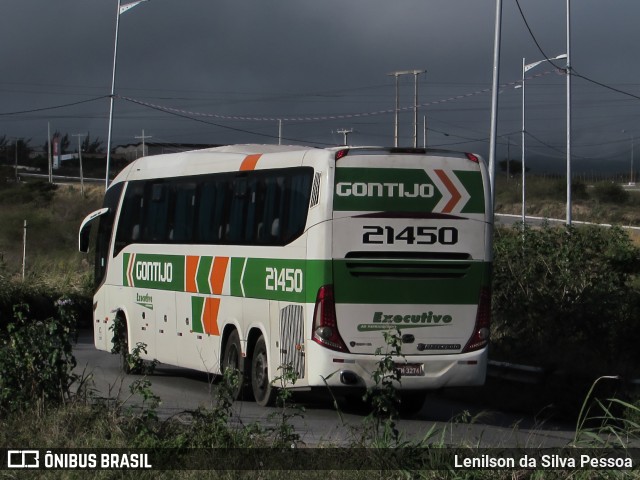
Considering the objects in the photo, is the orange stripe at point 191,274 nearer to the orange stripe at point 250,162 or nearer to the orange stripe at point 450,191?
the orange stripe at point 250,162

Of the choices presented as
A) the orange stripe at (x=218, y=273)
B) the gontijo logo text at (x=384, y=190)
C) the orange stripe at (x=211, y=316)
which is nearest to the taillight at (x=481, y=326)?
the gontijo logo text at (x=384, y=190)

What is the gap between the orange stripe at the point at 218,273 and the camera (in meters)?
17.4

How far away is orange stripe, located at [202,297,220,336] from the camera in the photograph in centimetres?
1775

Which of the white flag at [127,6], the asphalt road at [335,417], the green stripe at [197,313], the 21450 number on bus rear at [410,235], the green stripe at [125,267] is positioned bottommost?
the asphalt road at [335,417]

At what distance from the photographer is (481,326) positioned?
1534 cm

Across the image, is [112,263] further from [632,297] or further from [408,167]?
[632,297]

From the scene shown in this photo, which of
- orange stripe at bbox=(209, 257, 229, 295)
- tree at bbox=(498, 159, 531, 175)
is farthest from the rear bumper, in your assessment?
tree at bbox=(498, 159, 531, 175)

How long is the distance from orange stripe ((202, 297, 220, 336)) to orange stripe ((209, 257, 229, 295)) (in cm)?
16

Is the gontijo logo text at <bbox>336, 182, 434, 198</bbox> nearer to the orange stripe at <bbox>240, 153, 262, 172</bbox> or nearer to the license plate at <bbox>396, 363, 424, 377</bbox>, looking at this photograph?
the license plate at <bbox>396, 363, 424, 377</bbox>

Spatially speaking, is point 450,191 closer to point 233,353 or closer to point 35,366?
point 233,353

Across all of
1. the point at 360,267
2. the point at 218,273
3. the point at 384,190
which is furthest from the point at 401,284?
the point at 218,273

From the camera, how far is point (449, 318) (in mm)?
15141

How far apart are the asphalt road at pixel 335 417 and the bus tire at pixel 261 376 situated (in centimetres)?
16

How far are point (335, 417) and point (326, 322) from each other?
151cm
